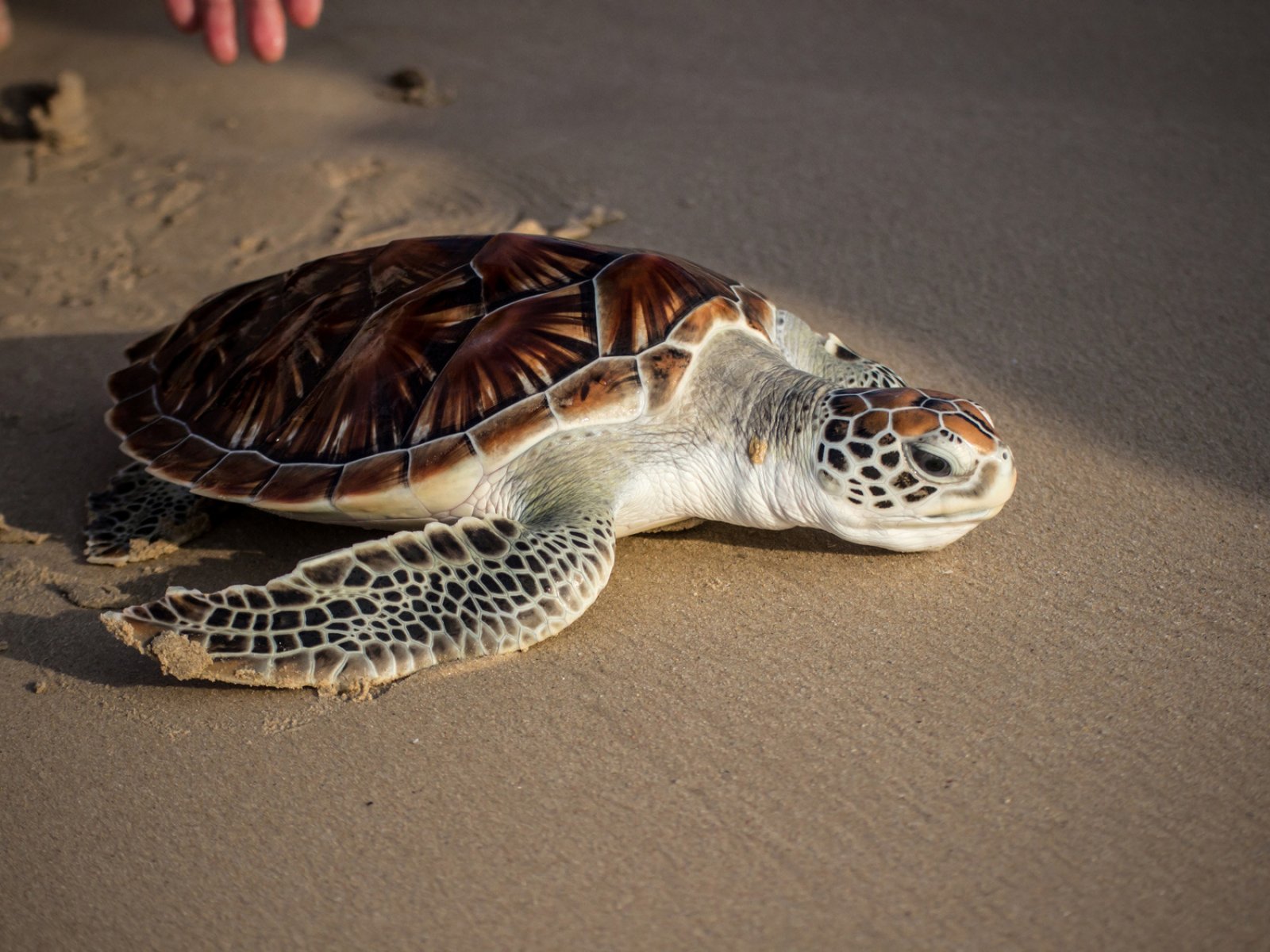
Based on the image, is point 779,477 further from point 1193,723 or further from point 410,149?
point 410,149

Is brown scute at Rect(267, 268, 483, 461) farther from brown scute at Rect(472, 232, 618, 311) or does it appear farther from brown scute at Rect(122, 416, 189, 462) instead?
brown scute at Rect(122, 416, 189, 462)

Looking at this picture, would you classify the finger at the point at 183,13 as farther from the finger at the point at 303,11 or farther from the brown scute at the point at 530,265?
the brown scute at the point at 530,265

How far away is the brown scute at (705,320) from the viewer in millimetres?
2961

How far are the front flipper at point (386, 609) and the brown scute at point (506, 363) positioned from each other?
1.03ft

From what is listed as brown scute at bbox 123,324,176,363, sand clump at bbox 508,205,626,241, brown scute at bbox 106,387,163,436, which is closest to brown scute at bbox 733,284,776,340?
sand clump at bbox 508,205,626,241

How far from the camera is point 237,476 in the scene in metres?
3.06

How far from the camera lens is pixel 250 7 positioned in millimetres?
4141

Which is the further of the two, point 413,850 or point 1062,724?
point 1062,724

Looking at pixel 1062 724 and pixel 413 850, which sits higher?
pixel 1062 724

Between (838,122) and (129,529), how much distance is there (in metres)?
3.82

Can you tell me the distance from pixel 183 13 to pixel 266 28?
320 millimetres

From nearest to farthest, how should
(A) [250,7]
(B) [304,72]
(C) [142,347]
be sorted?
(C) [142,347] < (A) [250,7] < (B) [304,72]

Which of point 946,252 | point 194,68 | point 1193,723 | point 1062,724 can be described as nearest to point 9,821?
point 1062,724

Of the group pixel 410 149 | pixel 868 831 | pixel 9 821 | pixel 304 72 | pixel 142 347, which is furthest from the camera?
pixel 304 72
